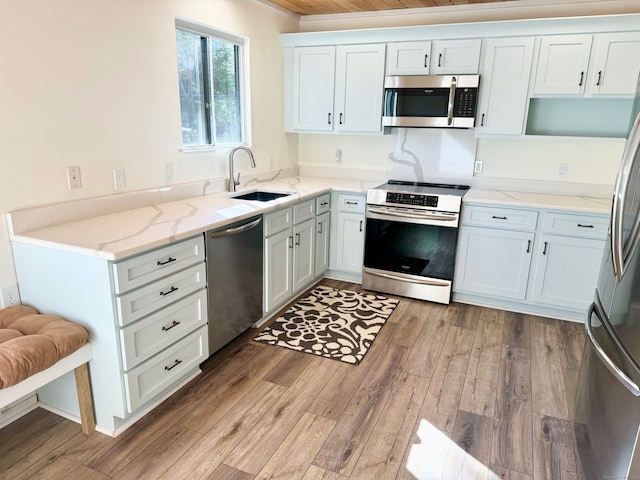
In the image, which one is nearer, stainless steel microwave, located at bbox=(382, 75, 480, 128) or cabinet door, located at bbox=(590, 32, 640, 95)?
cabinet door, located at bbox=(590, 32, 640, 95)

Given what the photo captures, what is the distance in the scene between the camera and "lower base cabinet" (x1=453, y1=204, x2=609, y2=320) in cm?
315

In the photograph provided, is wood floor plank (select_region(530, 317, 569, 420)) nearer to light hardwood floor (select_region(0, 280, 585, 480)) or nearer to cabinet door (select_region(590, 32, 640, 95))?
light hardwood floor (select_region(0, 280, 585, 480))

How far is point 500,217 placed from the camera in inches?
132

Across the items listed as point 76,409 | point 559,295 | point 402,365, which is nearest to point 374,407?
point 402,365

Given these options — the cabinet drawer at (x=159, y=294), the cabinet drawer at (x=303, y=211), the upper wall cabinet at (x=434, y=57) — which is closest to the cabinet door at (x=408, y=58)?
the upper wall cabinet at (x=434, y=57)

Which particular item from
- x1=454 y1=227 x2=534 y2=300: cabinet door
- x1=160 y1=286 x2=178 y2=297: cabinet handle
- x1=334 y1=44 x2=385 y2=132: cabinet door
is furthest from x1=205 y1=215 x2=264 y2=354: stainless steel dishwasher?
x1=454 y1=227 x2=534 y2=300: cabinet door

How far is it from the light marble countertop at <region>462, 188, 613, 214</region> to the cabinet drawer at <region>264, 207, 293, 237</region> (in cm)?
137

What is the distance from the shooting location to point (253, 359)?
272 cm

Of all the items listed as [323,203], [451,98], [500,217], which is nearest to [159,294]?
[323,203]

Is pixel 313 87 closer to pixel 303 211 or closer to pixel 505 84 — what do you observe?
pixel 303 211

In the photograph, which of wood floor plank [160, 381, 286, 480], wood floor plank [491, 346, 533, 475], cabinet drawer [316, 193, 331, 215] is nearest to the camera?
wood floor plank [160, 381, 286, 480]

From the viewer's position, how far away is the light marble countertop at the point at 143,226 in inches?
74.8

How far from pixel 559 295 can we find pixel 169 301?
2.81m

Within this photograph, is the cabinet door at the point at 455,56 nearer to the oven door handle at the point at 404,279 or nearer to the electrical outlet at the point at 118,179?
the oven door handle at the point at 404,279
